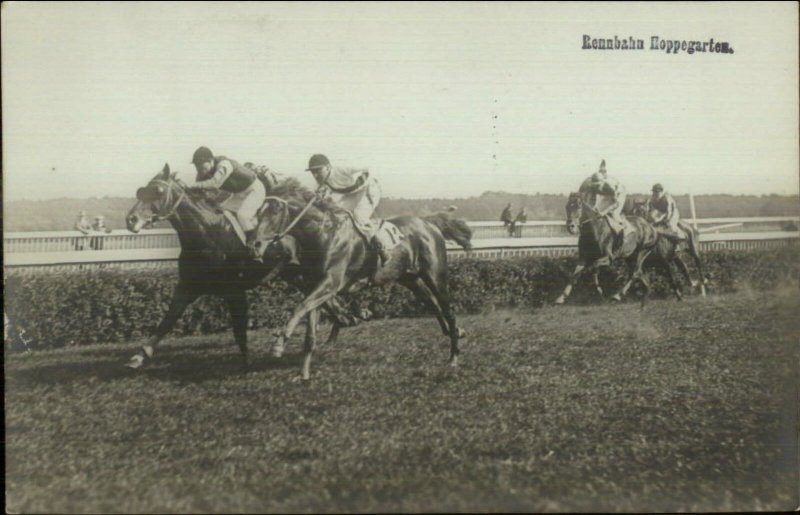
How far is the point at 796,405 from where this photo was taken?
553 centimetres

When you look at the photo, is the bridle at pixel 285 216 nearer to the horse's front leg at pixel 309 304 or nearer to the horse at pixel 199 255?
the horse at pixel 199 255

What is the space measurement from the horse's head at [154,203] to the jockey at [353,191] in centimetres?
106

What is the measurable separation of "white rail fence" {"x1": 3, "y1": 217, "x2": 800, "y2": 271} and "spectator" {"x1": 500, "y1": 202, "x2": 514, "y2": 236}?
0.03 metres

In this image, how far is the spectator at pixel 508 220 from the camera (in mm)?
5332

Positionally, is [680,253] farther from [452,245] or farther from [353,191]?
[353,191]

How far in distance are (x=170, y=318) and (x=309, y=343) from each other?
1.09m

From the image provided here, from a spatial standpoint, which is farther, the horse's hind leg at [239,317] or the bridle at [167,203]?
the horse's hind leg at [239,317]

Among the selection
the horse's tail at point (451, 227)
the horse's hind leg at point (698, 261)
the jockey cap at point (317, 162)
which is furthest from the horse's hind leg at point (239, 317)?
the horse's hind leg at point (698, 261)

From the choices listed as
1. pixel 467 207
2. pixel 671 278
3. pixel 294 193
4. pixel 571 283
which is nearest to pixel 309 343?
pixel 294 193

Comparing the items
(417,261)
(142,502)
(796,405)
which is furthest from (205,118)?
(796,405)

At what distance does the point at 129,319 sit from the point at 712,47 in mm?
5342

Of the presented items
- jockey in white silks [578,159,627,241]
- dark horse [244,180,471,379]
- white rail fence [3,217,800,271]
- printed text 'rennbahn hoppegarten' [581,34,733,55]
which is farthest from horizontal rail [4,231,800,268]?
printed text 'rennbahn hoppegarten' [581,34,733,55]

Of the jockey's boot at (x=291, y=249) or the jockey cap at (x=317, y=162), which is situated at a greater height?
the jockey cap at (x=317, y=162)

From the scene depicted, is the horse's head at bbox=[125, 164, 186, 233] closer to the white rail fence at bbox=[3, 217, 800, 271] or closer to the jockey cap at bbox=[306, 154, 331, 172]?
the white rail fence at bbox=[3, 217, 800, 271]
